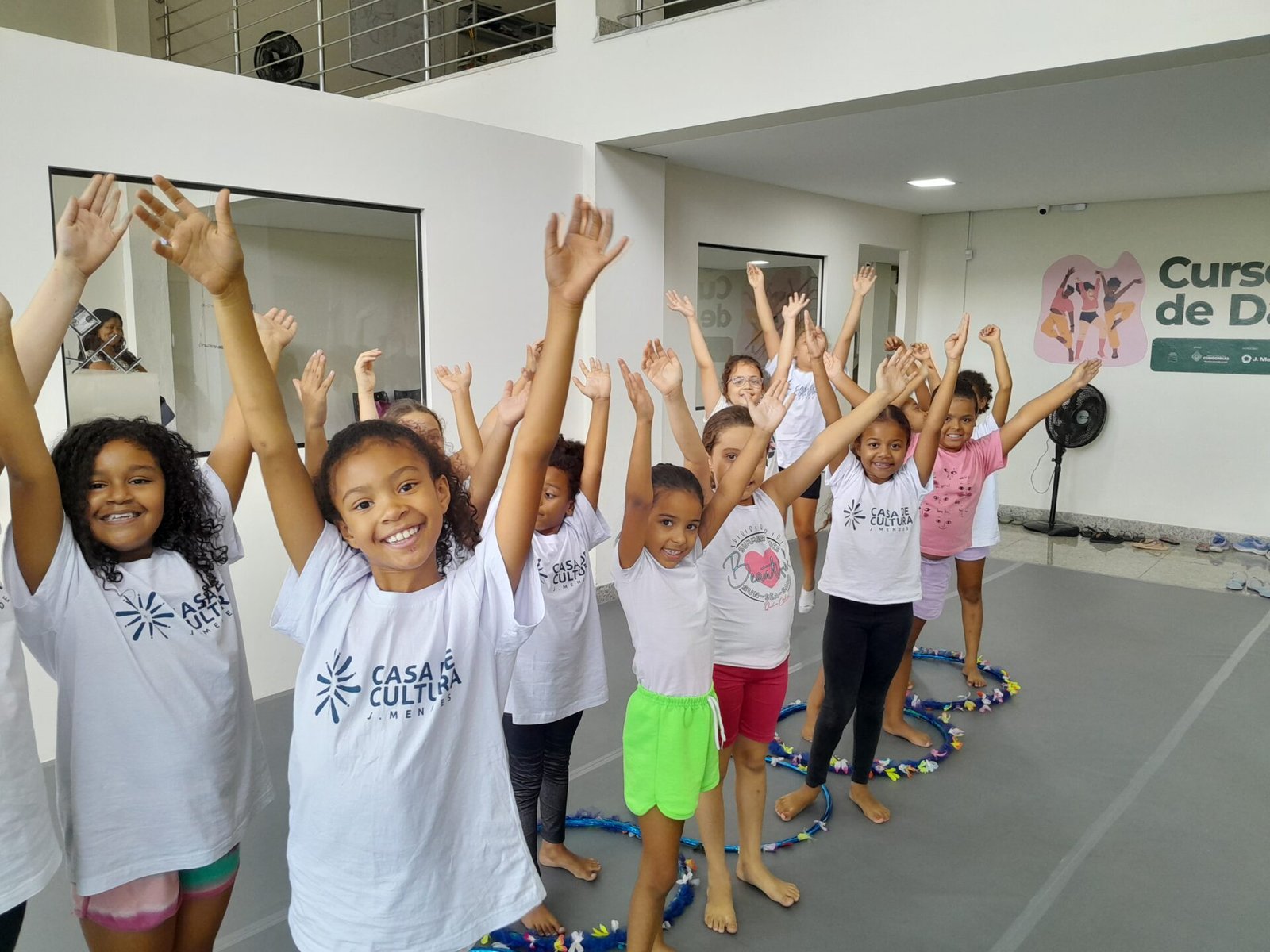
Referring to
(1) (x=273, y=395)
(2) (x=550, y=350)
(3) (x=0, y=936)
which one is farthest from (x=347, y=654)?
(3) (x=0, y=936)

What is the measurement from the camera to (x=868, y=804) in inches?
114

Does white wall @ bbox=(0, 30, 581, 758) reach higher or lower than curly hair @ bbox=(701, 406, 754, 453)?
higher

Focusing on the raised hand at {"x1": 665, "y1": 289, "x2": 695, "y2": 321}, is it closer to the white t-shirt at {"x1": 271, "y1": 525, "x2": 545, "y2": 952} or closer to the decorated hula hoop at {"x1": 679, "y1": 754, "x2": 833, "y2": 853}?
the decorated hula hoop at {"x1": 679, "y1": 754, "x2": 833, "y2": 853}

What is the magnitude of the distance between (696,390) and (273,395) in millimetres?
4926

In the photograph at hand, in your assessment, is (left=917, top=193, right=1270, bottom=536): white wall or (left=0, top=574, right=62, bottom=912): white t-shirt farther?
(left=917, top=193, right=1270, bottom=536): white wall

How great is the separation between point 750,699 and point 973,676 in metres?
2.06

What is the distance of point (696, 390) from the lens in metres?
6.18

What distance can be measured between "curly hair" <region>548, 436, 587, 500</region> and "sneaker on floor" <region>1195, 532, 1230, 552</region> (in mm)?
6111

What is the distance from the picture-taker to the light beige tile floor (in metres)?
5.80

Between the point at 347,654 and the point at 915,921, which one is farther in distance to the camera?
the point at 915,921

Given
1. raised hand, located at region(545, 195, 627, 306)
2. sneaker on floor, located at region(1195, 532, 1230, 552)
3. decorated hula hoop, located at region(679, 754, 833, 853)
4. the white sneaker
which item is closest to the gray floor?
decorated hula hoop, located at region(679, 754, 833, 853)

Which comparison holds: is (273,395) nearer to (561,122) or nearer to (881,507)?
(881,507)

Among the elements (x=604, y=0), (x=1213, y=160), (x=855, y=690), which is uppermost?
(x=604, y=0)

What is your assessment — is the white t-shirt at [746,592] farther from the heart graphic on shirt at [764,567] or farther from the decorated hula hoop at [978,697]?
the decorated hula hoop at [978,697]
